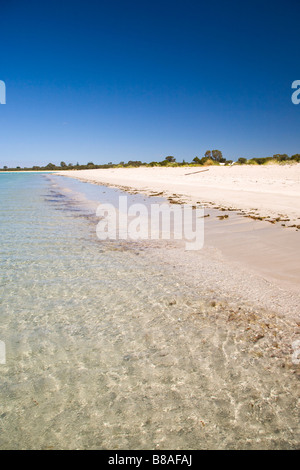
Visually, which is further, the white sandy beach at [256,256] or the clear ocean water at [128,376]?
the white sandy beach at [256,256]

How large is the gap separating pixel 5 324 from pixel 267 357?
7.43 ft

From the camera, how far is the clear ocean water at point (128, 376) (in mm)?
1445

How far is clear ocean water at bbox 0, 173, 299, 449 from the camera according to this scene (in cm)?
145

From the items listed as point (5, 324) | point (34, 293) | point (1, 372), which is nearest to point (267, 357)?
point (1, 372)

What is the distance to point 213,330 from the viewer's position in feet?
7.76

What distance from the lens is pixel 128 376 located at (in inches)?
72.9

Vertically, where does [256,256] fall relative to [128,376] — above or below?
above

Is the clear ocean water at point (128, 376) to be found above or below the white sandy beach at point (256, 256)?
below

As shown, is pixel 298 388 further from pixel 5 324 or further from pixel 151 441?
pixel 5 324

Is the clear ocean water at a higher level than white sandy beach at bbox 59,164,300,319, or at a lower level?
lower

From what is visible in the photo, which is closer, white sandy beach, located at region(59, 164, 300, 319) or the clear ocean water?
the clear ocean water

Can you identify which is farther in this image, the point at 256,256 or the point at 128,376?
the point at 256,256
